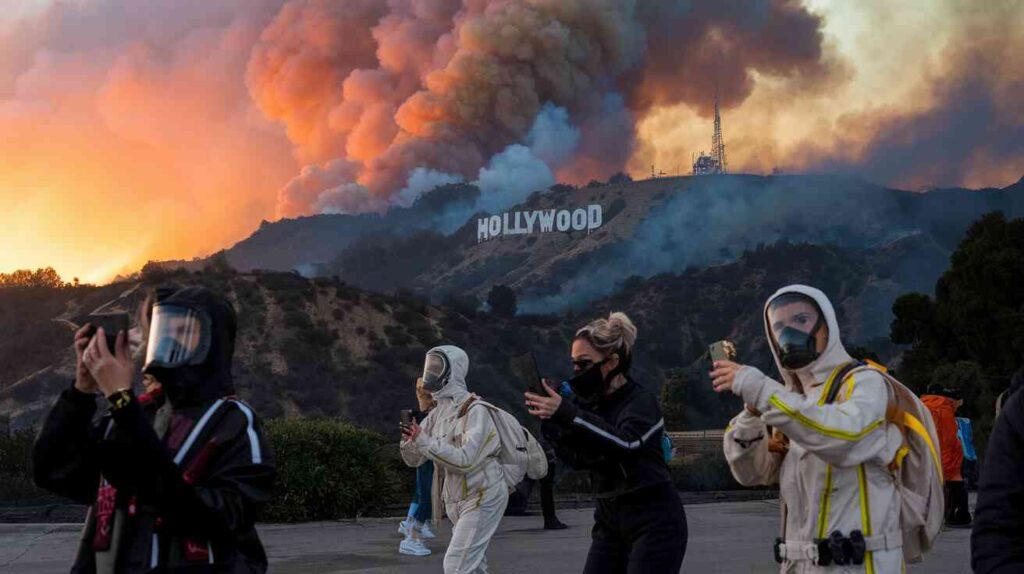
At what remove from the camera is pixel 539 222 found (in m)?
153

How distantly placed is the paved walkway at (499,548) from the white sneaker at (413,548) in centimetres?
13

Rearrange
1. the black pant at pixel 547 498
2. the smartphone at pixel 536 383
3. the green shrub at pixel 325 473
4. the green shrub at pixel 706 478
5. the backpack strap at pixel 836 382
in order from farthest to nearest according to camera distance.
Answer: the green shrub at pixel 706 478 → the green shrub at pixel 325 473 → the black pant at pixel 547 498 → the smartphone at pixel 536 383 → the backpack strap at pixel 836 382

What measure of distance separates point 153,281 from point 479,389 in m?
17.2

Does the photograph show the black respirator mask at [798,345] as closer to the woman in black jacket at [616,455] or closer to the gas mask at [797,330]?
the gas mask at [797,330]

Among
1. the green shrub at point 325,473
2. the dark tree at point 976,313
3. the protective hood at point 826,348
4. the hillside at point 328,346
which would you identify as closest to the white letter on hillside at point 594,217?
the hillside at point 328,346

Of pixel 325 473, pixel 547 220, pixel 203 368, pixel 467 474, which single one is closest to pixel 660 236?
pixel 547 220

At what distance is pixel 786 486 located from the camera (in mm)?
4340

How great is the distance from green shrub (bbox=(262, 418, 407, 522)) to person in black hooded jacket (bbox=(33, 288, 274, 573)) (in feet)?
43.5

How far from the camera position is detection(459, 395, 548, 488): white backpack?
8.13m

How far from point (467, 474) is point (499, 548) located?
220 inches

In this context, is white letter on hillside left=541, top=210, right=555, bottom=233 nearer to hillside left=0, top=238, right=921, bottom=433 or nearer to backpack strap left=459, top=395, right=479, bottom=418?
hillside left=0, top=238, right=921, bottom=433

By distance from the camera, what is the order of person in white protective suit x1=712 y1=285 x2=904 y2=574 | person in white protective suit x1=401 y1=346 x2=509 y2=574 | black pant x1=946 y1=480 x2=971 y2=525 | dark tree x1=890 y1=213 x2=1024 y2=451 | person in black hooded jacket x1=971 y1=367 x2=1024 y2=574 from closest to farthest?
person in black hooded jacket x1=971 y1=367 x2=1024 y2=574
person in white protective suit x1=712 y1=285 x2=904 y2=574
person in white protective suit x1=401 y1=346 x2=509 y2=574
black pant x1=946 y1=480 x2=971 y2=525
dark tree x1=890 y1=213 x2=1024 y2=451

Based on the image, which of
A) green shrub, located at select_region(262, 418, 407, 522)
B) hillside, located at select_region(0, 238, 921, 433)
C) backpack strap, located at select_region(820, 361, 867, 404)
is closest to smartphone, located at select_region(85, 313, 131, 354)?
backpack strap, located at select_region(820, 361, 867, 404)

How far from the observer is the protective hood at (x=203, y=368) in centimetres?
323
